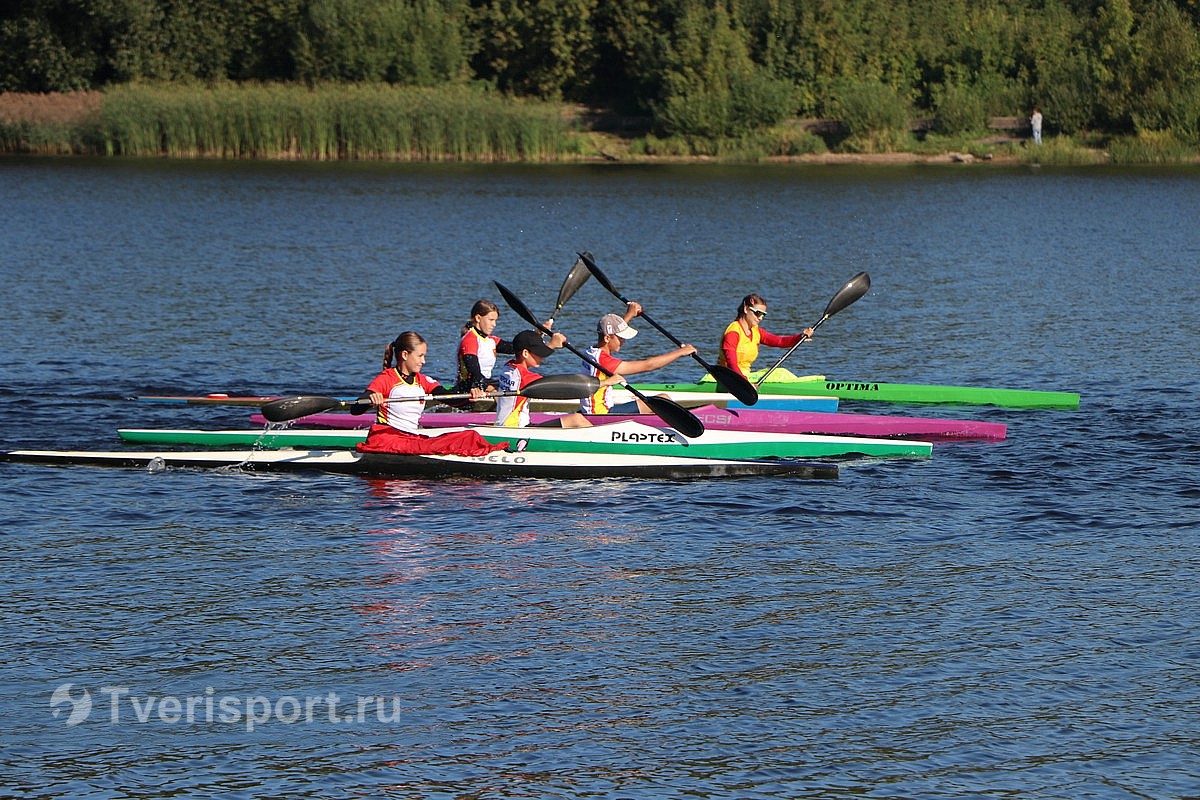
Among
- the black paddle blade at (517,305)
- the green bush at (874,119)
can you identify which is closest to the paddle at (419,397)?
the black paddle blade at (517,305)

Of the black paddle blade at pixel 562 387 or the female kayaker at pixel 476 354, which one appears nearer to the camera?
the black paddle blade at pixel 562 387

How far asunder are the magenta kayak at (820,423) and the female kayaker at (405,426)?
137 cm

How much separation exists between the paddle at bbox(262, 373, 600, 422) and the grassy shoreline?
4717cm

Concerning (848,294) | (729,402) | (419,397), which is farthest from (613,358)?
(848,294)

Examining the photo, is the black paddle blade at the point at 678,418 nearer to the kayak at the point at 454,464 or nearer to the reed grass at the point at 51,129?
the kayak at the point at 454,464

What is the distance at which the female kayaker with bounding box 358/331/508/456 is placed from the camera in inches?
641

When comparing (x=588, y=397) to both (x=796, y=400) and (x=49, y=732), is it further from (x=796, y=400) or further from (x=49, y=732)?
(x=49, y=732)

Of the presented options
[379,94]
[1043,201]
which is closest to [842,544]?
[1043,201]

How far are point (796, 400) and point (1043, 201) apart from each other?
1379 inches

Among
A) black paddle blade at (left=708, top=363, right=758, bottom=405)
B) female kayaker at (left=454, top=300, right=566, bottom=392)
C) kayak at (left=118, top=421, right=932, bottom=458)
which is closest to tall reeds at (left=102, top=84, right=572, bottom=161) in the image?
kayak at (left=118, top=421, right=932, bottom=458)

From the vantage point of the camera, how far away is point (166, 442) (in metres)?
18.0

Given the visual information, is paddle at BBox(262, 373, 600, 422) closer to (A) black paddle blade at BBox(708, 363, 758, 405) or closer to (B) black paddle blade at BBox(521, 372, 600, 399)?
(B) black paddle blade at BBox(521, 372, 600, 399)

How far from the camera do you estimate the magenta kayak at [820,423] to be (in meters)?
18.2

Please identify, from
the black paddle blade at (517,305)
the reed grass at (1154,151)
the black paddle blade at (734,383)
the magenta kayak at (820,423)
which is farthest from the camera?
the reed grass at (1154,151)
